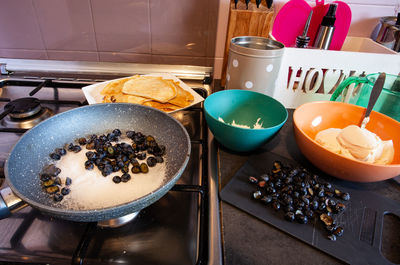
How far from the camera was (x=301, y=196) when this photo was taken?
42cm

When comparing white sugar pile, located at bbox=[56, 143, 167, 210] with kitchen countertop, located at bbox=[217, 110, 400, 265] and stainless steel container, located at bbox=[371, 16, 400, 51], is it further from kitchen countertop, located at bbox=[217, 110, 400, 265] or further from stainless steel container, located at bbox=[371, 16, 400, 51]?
stainless steel container, located at bbox=[371, 16, 400, 51]

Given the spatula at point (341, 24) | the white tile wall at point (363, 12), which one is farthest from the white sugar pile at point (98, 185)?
the spatula at point (341, 24)

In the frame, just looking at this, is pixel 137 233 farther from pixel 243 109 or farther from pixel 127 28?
pixel 127 28

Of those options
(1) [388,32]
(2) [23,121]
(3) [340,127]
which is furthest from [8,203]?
(1) [388,32]

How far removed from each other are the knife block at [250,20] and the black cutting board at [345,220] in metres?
0.47

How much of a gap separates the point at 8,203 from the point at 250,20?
0.75m

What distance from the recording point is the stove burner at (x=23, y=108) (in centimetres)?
66

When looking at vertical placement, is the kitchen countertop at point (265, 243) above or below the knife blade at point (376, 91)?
below

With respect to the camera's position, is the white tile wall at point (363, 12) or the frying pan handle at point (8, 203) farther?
the white tile wall at point (363, 12)

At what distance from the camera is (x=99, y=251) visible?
40 centimetres

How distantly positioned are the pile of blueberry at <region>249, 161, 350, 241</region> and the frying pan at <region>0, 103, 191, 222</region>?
16 centimetres

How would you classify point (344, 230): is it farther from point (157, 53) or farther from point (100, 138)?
point (157, 53)

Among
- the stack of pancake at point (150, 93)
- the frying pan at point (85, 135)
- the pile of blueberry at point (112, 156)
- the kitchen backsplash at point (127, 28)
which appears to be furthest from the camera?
the kitchen backsplash at point (127, 28)

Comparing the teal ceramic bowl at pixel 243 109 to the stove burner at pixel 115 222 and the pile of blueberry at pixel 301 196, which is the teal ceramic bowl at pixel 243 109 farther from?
the stove burner at pixel 115 222
